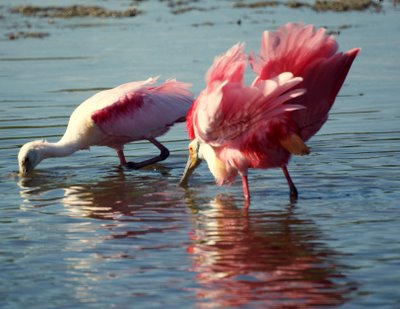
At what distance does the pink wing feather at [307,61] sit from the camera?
25.1 feet

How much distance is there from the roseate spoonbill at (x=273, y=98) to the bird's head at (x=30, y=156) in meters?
2.14

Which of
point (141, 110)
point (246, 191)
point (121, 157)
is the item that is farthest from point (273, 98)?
point (121, 157)

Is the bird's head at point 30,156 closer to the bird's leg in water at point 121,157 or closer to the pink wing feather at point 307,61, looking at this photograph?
the bird's leg in water at point 121,157

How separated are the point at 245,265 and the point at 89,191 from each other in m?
2.90

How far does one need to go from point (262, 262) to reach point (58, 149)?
3.98m

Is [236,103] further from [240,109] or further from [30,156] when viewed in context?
[30,156]

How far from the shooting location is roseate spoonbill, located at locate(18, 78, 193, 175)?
10109 millimetres

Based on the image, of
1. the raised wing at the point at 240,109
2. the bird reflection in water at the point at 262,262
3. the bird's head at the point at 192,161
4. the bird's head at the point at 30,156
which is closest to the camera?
the bird reflection in water at the point at 262,262

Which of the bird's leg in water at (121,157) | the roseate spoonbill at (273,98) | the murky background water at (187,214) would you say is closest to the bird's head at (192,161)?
the murky background water at (187,214)

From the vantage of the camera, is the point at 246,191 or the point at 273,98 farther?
the point at 246,191

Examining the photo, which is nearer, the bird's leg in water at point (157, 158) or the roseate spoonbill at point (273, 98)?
the roseate spoonbill at point (273, 98)

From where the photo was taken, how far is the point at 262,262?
6.68 meters

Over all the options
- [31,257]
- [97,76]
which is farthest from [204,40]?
[31,257]

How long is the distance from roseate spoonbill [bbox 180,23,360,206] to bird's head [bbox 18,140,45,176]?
214 cm
